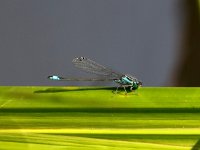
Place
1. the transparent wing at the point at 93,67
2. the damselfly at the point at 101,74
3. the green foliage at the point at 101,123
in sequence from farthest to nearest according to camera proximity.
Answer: the transparent wing at the point at 93,67 < the damselfly at the point at 101,74 < the green foliage at the point at 101,123

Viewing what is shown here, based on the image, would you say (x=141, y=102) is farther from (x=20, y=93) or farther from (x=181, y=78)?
(x=181, y=78)

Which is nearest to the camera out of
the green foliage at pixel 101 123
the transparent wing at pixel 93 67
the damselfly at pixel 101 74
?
the green foliage at pixel 101 123

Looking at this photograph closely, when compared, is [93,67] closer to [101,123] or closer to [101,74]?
[101,74]

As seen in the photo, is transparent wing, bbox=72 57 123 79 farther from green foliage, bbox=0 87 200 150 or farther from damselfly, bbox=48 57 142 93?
green foliage, bbox=0 87 200 150

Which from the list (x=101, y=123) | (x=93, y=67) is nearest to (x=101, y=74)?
(x=93, y=67)

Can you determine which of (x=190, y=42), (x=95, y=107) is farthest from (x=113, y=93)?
(x=190, y=42)

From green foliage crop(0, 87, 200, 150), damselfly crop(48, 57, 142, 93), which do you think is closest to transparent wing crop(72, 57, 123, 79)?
damselfly crop(48, 57, 142, 93)

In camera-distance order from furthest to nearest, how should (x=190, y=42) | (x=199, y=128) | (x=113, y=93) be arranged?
(x=190, y=42) → (x=113, y=93) → (x=199, y=128)

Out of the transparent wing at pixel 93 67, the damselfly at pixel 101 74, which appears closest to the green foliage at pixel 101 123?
the damselfly at pixel 101 74

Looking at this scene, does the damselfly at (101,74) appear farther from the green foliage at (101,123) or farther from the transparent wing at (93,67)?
the green foliage at (101,123)
